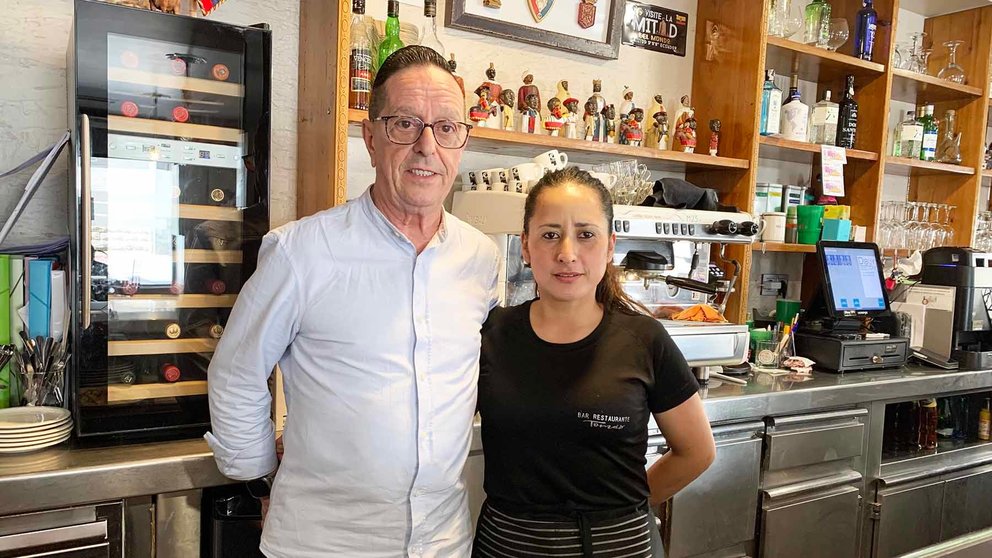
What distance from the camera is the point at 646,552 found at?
1299 mm

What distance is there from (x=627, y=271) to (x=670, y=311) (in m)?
0.26

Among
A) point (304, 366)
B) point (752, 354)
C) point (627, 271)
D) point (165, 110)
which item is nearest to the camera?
point (304, 366)

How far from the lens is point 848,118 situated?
3141mm

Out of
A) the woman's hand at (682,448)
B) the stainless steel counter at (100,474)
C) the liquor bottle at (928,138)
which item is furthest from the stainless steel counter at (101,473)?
the liquor bottle at (928,138)

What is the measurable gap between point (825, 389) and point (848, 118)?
1.47 m

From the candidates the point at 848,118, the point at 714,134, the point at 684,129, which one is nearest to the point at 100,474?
the point at 684,129

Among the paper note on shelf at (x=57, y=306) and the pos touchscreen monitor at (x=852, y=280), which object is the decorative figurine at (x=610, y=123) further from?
the paper note on shelf at (x=57, y=306)

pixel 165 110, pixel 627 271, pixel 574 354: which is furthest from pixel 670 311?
pixel 165 110

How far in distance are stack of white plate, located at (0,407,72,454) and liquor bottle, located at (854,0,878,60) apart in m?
3.38

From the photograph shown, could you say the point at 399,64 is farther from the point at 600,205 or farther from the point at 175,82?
the point at 175,82

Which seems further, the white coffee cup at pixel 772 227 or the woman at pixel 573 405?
the white coffee cup at pixel 772 227

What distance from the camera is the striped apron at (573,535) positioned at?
4.12 feet

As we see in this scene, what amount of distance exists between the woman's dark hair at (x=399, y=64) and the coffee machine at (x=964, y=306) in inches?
104

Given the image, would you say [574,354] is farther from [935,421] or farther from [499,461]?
[935,421]
